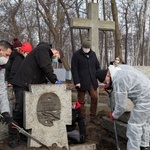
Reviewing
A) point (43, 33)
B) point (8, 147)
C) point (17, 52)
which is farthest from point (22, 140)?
point (43, 33)

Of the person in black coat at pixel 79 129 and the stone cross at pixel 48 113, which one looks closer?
the stone cross at pixel 48 113

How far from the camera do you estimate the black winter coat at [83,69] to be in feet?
18.7

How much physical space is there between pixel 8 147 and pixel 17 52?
Result: 62.9 inches

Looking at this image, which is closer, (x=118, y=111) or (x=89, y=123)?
(x=118, y=111)

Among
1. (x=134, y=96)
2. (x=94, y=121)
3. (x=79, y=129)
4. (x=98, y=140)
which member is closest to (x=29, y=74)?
(x=79, y=129)

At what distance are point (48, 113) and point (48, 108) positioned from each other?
74 mm

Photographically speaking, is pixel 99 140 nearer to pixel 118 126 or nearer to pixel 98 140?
pixel 98 140

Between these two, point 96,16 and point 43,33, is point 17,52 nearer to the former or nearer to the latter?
point 96,16

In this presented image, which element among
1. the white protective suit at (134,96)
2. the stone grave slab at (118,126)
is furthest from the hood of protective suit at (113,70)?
the stone grave slab at (118,126)

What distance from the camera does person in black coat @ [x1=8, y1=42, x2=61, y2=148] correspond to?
412 cm

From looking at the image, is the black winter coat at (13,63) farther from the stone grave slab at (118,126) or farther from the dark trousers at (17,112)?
the stone grave slab at (118,126)

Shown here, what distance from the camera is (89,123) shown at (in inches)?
223

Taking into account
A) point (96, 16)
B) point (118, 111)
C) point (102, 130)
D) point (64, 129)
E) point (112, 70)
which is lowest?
point (102, 130)

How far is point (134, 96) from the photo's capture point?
12.6 ft
